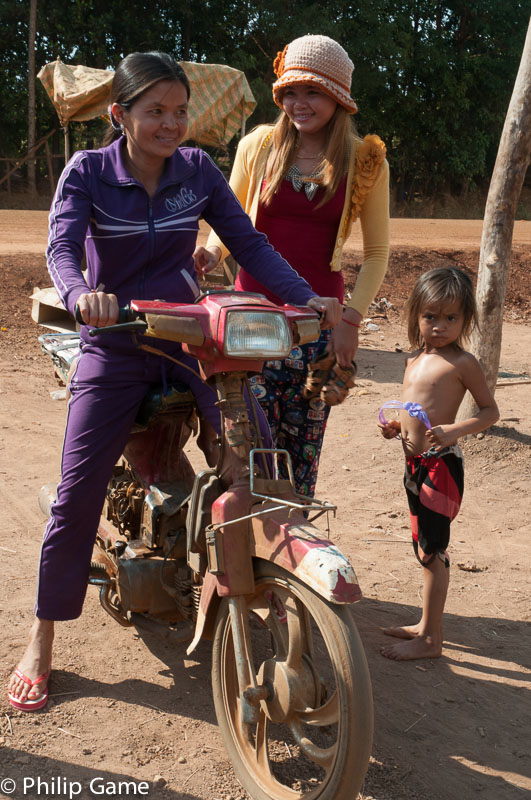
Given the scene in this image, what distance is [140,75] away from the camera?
8.48ft

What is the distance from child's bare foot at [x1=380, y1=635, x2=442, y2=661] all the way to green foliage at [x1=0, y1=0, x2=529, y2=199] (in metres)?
20.4

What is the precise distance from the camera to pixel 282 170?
3.14 metres

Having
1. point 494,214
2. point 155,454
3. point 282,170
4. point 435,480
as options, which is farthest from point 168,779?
point 494,214

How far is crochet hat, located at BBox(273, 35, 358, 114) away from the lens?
2.95m

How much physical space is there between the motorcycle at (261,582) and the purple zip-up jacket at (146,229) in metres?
0.38

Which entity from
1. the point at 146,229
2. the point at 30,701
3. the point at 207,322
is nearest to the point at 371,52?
the point at 146,229

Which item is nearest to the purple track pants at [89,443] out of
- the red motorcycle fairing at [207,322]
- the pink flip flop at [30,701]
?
the pink flip flop at [30,701]

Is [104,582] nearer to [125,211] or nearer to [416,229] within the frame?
[125,211]

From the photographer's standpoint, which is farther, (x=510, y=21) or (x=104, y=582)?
(x=510, y=21)

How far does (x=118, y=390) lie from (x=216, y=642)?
3.06 ft

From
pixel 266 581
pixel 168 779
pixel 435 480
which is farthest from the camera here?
pixel 435 480

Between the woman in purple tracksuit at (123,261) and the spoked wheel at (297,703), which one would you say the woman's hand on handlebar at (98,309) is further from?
the spoked wheel at (297,703)

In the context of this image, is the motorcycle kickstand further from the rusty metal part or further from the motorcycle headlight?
the motorcycle headlight

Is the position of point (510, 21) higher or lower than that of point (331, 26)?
higher
